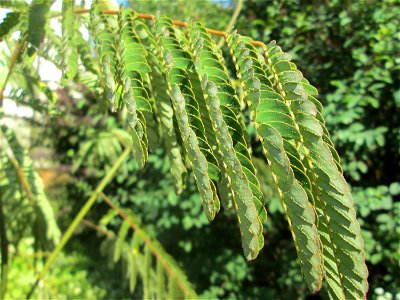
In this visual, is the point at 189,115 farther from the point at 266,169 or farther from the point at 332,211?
the point at 266,169

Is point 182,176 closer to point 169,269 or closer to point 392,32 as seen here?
point 169,269

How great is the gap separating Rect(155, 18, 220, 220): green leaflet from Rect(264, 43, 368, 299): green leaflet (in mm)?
143

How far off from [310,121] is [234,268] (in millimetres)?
3456

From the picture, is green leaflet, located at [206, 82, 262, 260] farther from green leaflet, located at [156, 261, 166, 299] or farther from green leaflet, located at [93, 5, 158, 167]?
green leaflet, located at [156, 261, 166, 299]

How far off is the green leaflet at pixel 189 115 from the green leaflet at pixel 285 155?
0.28 ft

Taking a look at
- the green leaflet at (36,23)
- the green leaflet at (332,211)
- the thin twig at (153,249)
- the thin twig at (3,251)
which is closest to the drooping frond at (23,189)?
the thin twig at (3,251)

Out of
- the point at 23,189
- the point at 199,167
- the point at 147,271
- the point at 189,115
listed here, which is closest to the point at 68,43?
the point at 189,115

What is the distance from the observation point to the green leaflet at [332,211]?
67 centimetres

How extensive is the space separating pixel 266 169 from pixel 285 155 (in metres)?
1.68

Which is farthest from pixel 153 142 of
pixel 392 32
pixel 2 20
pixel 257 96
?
pixel 392 32

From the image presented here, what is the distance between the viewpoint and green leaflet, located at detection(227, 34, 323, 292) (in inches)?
25.5

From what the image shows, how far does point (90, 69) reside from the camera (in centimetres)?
124

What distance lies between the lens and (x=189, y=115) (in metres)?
0.77

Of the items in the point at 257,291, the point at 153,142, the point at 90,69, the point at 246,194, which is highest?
the point at 90,69
